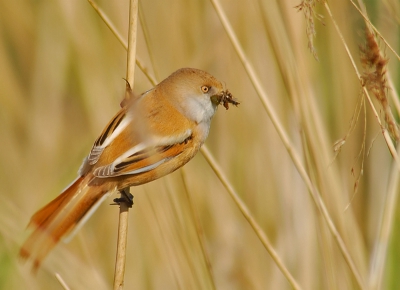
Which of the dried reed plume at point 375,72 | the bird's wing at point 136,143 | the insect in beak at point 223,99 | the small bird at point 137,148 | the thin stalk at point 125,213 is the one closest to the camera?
the dried reed plume at point 375,72

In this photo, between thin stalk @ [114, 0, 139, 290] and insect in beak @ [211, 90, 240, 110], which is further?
insect in beak @ [211, 90, 240, 110]

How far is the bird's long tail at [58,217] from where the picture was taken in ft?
5.48

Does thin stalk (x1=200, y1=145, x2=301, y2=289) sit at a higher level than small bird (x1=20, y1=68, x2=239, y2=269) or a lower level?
lower

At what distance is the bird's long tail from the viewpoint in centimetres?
167

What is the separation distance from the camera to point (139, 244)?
98.6 inches

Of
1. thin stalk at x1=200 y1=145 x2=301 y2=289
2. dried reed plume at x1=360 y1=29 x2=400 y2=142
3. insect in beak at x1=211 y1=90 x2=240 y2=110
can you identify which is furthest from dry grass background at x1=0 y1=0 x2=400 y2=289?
dried reed plume at x1=360 y1=29 x2=400 y2=142

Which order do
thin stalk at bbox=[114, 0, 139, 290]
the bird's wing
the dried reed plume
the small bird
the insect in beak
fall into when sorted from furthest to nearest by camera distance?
the insect in beak, the bird's wing, the small bird, thin stalk at bbox=[114, 0, 139, 290], the dried reed plume

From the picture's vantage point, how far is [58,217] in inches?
70.4

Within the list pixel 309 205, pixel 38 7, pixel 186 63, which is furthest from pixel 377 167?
pixel 38 7

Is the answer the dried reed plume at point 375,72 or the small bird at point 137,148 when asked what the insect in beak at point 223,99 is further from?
the dried reed plume at point 375,72

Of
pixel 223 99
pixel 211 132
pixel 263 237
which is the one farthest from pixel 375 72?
pixel 211 132

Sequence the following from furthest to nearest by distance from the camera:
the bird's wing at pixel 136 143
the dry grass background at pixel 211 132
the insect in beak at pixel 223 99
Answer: the dry grass background at pixel 211 132 < the insect in beak at pixel 223 99 < the bird's wing at pixel 136 143

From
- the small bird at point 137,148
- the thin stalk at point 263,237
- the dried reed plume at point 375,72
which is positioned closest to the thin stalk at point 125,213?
the small bird at point 137,148

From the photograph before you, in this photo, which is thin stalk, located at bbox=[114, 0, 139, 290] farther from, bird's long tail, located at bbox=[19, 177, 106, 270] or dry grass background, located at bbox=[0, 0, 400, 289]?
dry grass background, located at bbox=[0, 0, 400, 289]
